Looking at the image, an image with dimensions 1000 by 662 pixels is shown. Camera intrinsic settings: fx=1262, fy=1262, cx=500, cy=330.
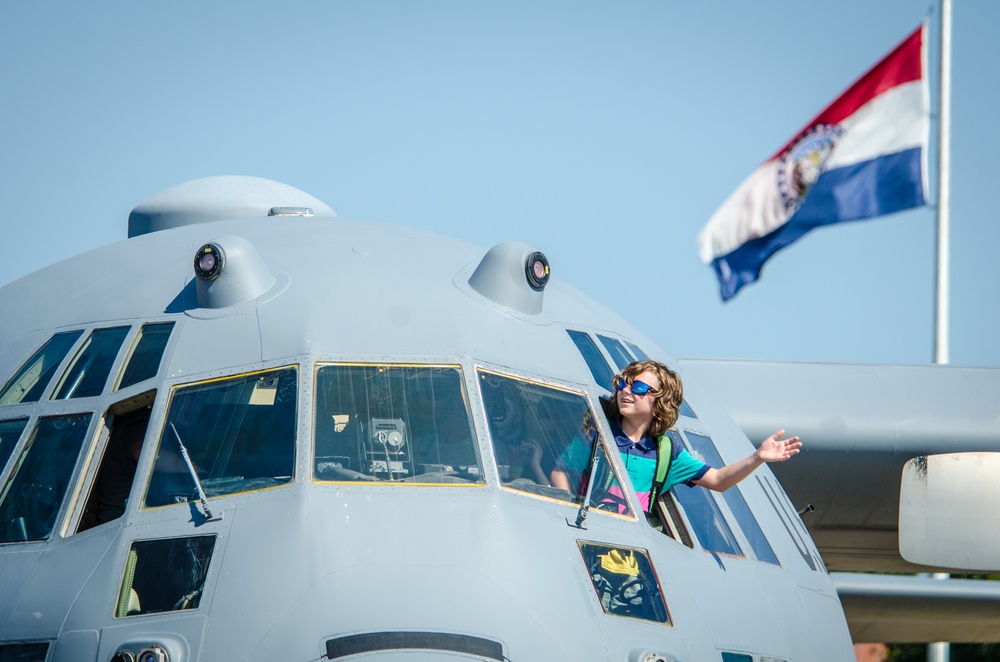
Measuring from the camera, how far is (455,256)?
710cm

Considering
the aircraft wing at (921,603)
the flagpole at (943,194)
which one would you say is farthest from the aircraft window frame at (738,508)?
the flagpole at (943,194)

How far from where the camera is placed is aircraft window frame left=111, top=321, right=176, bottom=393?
19.1 ft

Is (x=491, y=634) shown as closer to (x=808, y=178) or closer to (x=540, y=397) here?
(x=540, y=397)


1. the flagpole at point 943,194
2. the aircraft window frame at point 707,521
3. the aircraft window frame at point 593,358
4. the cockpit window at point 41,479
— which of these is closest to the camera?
the cockpit window at point 41,479

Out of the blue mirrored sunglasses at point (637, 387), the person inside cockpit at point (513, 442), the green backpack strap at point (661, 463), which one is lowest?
the green backpack strap at point (661, 463)

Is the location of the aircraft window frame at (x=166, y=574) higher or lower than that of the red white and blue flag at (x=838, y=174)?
lower

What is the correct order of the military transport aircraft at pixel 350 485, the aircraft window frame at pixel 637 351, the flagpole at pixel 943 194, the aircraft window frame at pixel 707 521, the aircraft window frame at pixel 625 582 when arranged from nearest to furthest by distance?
the military transport aircraft at pixel 350 485
the aircraft window frame at pixel 625 582
the aircraft window frame at pixel 707 521
the aircraft window frame at pixel 637 351
the flagpole at pixel 943 194

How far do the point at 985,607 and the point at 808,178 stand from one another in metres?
8.79

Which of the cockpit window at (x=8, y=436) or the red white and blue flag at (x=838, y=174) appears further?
the red white and blue flag at (x=838, y=174)

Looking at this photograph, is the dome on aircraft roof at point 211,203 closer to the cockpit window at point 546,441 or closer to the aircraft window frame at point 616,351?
the aircraft window frame at point 616,351

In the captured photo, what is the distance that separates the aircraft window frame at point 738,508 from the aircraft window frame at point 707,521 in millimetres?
147

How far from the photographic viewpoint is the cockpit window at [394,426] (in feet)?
17.4

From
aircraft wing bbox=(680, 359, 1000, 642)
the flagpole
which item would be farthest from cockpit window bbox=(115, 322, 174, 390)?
the flagpole

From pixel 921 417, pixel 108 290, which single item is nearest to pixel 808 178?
pixel 921 417
